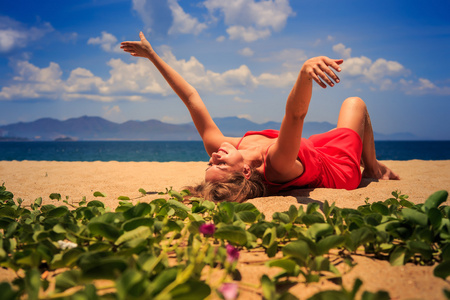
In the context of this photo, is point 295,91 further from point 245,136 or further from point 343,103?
point 343,103

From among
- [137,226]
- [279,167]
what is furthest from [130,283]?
[279,167]

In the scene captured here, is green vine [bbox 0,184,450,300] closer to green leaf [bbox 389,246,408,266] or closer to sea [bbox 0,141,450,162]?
green leaf [bbox 389,246,408,266]

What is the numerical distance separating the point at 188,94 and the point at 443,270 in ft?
11.5

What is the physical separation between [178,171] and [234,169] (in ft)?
8.36

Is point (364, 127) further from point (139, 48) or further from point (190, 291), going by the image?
point (190, 291)

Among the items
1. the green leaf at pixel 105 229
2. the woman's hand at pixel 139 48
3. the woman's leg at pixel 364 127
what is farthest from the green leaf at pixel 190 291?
the woman's leg at pixel 364 127

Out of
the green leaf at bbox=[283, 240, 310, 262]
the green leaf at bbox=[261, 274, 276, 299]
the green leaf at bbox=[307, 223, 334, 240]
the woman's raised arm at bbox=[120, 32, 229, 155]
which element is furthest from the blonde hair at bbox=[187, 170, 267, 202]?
the green leaf at bbox=[261, 274, 276, 299]

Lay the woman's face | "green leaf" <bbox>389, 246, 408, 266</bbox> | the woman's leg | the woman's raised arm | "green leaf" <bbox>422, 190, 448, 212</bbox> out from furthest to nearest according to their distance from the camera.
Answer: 1. the woman's leg
2. the woman's raised arm
3. the woman's face
4. "green leaf" <bbox>422, 190, 448, 212</bbox>
5. "green leaf" <bbox>389, 246, 408, 266</bbox>

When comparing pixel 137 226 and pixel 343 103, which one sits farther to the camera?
pixel 343 103

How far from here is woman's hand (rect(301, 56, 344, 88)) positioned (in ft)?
7.19

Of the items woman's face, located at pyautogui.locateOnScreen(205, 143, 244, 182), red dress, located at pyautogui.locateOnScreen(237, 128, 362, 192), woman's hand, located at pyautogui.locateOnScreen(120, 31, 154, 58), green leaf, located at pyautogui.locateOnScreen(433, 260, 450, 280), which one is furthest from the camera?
woman's hand, located at pyautogui.locateOnScreen(120, 31, 154, 58)

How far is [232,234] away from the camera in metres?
1.42

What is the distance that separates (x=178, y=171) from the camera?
5594mm

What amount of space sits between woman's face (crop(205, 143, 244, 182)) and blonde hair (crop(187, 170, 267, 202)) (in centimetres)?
7
